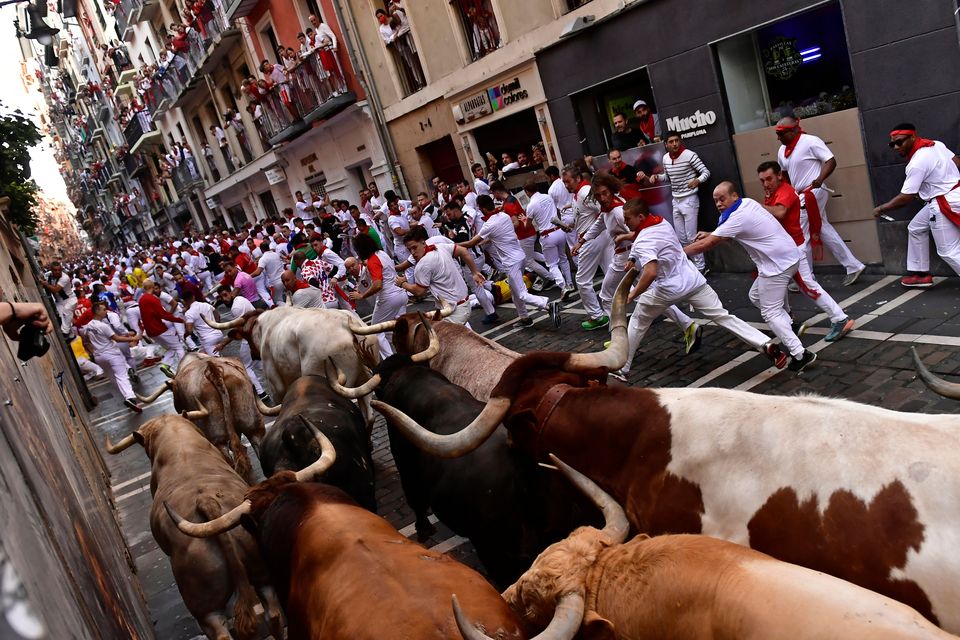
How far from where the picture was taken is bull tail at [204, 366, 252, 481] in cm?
731

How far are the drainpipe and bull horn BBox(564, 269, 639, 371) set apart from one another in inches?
688

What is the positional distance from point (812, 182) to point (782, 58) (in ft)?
7.87

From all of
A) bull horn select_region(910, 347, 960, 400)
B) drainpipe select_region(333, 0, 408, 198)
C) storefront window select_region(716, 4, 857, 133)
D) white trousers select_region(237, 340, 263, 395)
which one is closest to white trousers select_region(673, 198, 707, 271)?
storefront window select_region(716, 4, 857, 133)

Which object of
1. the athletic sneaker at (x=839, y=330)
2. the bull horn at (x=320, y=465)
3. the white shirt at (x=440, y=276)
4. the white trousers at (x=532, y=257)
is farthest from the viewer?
the white trousers at (x=532, y=257)

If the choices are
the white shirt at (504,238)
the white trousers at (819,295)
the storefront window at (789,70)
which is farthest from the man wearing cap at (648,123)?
the white trousers at (819,295)

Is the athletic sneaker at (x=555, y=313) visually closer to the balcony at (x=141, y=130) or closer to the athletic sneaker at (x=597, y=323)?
the athletic sneaker at (x=597, y=323)

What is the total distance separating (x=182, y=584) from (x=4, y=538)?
11.9 ft

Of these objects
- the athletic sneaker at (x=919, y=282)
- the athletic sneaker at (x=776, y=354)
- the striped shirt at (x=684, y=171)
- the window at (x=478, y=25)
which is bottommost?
the athletic sneaker at (x=919, y=282)

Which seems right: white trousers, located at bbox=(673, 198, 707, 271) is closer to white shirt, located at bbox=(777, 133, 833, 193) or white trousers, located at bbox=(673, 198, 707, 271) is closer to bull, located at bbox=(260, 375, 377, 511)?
white shirt, located at bbox=(777, 133, 833, 193)

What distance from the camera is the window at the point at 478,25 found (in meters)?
16.1

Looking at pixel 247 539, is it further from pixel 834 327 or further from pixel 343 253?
pixel 343 253

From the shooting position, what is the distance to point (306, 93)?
2369cm

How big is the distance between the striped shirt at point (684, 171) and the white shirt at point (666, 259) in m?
4.34

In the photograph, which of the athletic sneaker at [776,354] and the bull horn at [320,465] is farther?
the athletic sneaker at [776,354]
